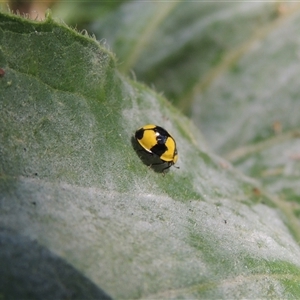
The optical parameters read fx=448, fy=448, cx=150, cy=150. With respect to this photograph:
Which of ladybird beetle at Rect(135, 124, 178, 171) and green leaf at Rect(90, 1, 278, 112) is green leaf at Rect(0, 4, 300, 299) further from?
green leaf at Rect(90, 1, 278, 112)

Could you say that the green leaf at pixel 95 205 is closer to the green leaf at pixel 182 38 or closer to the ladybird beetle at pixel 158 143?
the ladybird beetle at pixel 158 143

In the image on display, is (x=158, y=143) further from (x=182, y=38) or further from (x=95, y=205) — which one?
(x=182, y=38)

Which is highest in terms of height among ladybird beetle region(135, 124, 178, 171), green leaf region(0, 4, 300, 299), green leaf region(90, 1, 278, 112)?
green leaf region(90, 1, 278, 112)

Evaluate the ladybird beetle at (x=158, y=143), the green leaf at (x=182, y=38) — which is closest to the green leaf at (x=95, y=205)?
the ladybird beetle at (x=158, y=143)

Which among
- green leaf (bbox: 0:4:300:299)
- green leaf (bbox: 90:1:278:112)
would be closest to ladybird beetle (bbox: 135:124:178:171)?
green leaf (bbox: 0:4:300:299)

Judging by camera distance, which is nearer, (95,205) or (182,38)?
(95,205)

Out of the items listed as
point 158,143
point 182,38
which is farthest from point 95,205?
point 182,38
